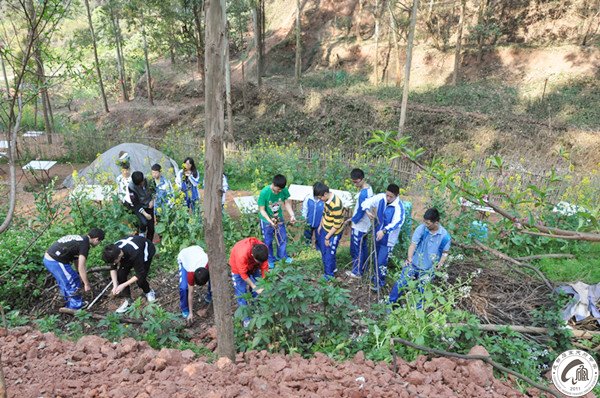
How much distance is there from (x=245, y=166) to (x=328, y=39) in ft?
54.6

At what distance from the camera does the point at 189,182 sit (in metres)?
7.05

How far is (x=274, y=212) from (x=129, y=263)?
2054mm

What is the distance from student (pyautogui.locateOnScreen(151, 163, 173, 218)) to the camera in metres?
6.37

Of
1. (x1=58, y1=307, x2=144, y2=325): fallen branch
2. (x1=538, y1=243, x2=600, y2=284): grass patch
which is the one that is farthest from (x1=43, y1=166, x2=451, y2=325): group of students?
(x1=538, y1=243, x2=600, y2=284): grass patch

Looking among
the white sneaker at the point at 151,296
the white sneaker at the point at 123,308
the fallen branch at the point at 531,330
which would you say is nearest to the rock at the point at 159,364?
the white sneaker at the point at 123,308

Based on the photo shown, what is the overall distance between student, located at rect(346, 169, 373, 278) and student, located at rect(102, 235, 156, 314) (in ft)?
9.20

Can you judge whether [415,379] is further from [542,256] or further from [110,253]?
[542,256]

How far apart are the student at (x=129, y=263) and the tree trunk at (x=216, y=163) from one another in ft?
6.84

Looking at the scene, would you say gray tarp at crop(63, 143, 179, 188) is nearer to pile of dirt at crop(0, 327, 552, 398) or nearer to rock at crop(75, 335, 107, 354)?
rock at crop(75, 335, 107, 354)

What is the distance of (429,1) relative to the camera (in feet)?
70.9

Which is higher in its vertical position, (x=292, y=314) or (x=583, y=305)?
(x=292, y=314)

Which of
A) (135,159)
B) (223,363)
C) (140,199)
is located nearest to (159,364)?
(223,363)

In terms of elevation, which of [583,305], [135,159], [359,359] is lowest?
[583,305]

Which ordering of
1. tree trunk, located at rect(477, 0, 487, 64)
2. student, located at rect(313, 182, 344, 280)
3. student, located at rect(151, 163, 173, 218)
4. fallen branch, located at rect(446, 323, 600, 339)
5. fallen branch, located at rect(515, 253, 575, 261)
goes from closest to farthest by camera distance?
fallen branch, located at rect(446, 323, 600, 339)
student, located at rect(313, 182, 344, 280)
fallen branch, located at rect(515, 253, 575, 261)
student, located at rect(151, 163, 173, 218)
tree trunk, located at rect(477, 0, 487, 64)
